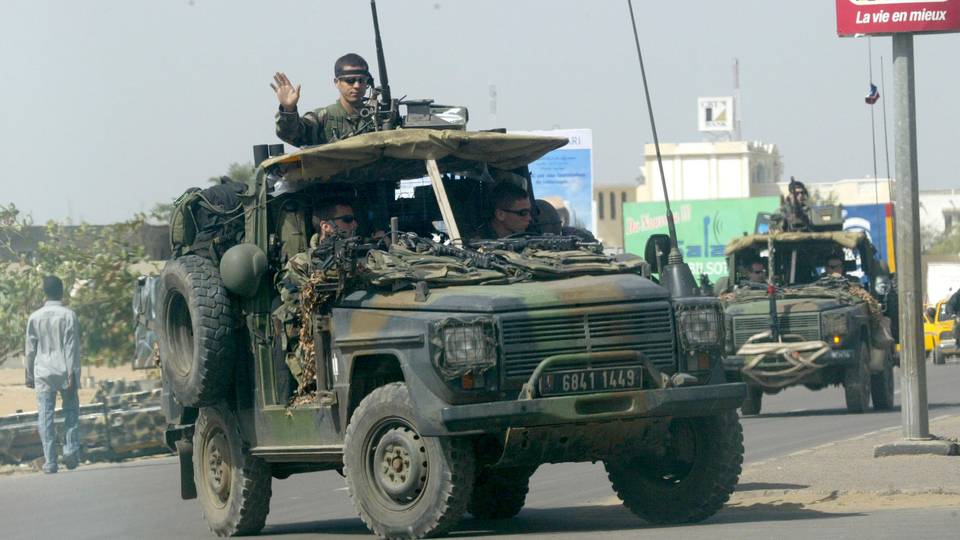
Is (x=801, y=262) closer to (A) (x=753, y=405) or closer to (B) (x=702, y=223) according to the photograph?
Answer: (A) (x=753, y=405)

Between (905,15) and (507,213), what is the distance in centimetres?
465

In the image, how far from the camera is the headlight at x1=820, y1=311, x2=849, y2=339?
21.5 metres

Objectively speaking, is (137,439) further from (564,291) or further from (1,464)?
(564,291)

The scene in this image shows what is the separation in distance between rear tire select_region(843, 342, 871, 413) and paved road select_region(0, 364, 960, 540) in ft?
3.63

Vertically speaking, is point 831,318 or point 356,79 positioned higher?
point 356,79

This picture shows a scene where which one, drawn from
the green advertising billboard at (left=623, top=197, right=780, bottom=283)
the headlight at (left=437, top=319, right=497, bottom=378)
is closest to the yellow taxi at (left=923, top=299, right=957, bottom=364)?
the headlight at (left=437, top=319, right=497, bottom=378)

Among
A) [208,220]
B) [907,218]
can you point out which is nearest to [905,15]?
[907,218]

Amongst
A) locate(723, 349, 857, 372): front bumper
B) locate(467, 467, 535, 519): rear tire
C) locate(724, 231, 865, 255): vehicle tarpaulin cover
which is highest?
locate(724, 231, 865, 255): vehicle tarpaulin cover

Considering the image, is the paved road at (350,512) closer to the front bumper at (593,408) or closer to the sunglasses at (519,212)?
the front bumper at (593,408)

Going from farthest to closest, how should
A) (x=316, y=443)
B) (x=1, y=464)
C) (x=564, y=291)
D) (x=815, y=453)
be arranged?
1. (x=1, y=464)
2. (x=815, y=453)
3. (x=316, y=443)
4. (x=564, y=291)

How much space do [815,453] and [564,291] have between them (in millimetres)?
6504

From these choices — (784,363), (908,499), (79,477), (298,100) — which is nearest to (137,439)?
(79,477)

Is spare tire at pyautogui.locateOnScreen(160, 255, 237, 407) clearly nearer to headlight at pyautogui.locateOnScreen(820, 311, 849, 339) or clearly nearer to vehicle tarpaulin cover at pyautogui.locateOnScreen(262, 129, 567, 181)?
vehicle tarpaulin cover at pyautogui.locateOnScreen(262, 129, 567, 181)

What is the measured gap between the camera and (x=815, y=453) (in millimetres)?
15312
